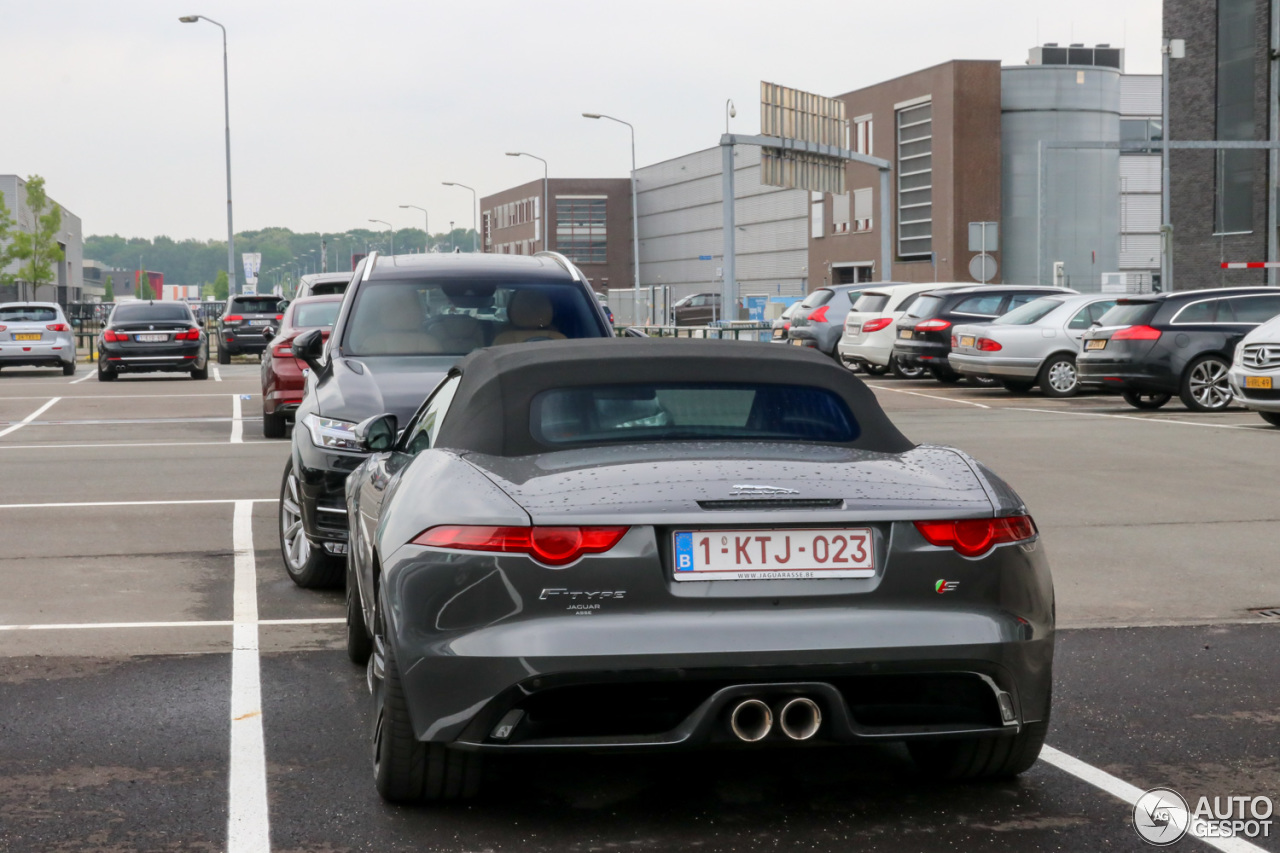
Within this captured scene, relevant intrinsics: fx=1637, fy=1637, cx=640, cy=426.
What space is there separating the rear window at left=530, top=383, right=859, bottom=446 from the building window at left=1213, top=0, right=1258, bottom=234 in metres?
49.0

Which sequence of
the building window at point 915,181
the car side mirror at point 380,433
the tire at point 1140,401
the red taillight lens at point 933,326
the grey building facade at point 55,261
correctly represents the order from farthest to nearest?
1. the grey building facade at point 55,261
2. the building window at point 915,181
3. the red taillight lens at point 933,326
4. the tire at point 1140,401
5. the car side mirror at point 380,433

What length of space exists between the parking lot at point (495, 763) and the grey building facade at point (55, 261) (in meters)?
70.0

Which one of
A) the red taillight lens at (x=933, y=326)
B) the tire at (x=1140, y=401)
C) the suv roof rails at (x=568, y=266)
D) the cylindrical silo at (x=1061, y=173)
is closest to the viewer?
the suv roof rails at (x=568, y=266)

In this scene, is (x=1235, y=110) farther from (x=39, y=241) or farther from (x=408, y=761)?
(x=408, y=761)

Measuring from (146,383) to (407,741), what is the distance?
27411mm

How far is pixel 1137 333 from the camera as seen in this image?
20453 mm

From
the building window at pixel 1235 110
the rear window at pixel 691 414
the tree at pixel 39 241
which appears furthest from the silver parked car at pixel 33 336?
the tree at pixel 39 241

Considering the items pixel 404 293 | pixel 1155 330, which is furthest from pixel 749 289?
pixel 404 293

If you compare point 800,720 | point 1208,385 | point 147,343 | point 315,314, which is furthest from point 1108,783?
point 147,343

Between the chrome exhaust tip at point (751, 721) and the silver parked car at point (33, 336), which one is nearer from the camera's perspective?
the chrome exhaust tip at point (751, 721)

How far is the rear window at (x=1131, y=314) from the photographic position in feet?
67.6

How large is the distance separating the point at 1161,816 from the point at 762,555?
4.42 ft

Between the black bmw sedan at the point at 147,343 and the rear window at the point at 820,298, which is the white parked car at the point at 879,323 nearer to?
the rear window at the point at 820,298

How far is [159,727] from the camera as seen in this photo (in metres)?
5.35
